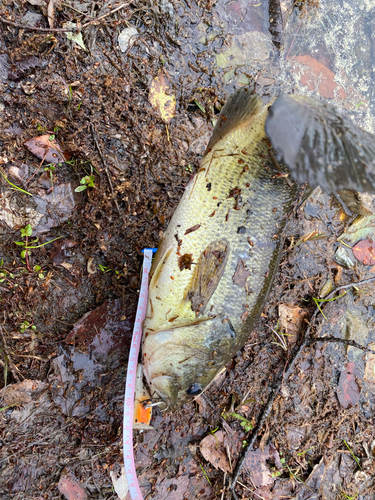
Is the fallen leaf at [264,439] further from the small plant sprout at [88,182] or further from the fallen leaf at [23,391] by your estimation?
the small plant sprout at [88,182]

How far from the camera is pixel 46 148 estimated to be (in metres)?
2.80

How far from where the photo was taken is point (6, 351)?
282 cm

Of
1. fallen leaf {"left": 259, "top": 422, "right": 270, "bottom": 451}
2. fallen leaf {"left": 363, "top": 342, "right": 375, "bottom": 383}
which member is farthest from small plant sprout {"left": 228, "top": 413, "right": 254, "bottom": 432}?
fallen leaf {"left": 363, "top": 342, "right": 375, "bottom": 383}

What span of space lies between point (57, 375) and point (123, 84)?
271 centimetres

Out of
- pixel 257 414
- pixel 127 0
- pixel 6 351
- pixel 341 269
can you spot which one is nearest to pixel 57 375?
pixel 6 351

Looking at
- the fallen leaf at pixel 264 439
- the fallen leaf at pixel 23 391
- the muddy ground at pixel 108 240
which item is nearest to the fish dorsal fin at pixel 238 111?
the muddy ground at pixel 108 240

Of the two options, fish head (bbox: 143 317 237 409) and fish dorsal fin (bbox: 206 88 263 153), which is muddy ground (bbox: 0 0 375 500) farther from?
fish dorsal fin (bbox: 206 88 263 153)

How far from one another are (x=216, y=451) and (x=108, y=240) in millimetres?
2349

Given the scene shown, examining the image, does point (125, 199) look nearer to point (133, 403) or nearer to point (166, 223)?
point (166, 223)

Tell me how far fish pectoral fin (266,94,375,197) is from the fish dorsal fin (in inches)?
20.0

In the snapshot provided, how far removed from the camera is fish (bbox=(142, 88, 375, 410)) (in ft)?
7.65

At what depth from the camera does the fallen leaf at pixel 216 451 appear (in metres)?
3.16

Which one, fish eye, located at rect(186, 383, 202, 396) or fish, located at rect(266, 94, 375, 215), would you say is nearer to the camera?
fish, located at rect(266, 94, 375, 215)

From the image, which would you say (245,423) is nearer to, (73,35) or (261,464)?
(261,464)
